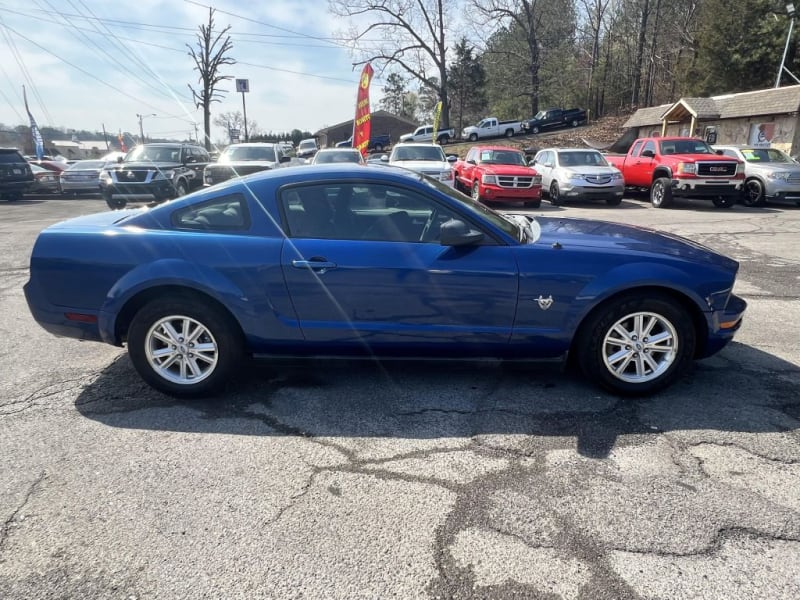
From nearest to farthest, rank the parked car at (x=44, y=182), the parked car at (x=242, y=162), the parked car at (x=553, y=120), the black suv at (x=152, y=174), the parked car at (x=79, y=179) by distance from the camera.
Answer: the black suv at (x=152, y=174) → the parked car at (x=242, y=162) → the parked car at (x=44, y=182) → the parked car at (x=79, y=179) → the parked car at (x=553, y=120)

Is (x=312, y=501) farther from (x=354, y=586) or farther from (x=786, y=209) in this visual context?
(x=786, y=209)

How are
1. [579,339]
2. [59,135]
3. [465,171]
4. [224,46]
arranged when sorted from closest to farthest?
[579,339], [465,171], [224,46], [59,135]

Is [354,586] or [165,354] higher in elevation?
[165,354]

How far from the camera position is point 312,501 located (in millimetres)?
2477

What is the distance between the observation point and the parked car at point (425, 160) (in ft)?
46.0

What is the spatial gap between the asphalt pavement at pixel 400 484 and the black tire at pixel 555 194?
11.1 metres

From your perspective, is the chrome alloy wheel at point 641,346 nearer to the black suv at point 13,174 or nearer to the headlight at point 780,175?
the headlight at point 780,175

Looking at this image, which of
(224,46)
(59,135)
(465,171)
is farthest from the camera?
(59,135)

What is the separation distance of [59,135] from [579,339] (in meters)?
121

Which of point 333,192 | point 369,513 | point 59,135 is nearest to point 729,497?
point 369,513

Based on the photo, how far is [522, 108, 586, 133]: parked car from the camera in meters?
42.6

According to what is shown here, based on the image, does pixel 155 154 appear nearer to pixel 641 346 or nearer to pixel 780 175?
pixel 641 346

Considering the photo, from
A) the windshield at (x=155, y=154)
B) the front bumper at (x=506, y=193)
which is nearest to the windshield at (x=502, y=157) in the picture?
the front bumper at (x=506, y=193)

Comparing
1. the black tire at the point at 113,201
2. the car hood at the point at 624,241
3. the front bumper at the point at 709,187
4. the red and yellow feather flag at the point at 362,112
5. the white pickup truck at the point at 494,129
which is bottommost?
the black tire at the point at 113,201
